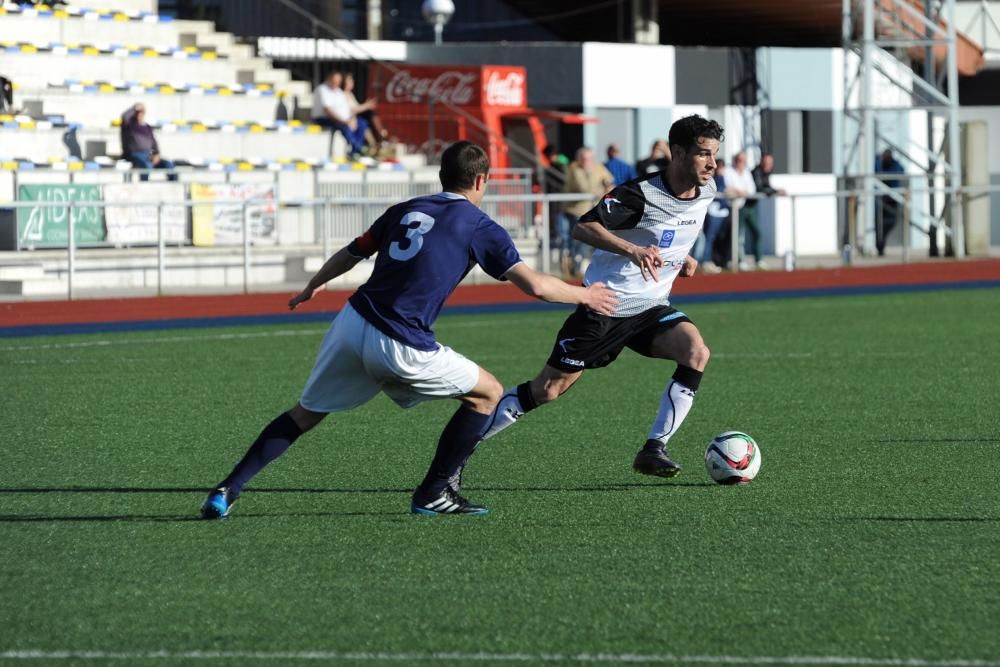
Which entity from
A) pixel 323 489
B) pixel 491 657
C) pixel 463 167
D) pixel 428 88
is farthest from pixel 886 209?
pixel 491 657

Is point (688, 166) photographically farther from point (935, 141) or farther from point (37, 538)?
point (935, 141)

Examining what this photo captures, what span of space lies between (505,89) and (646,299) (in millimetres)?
23842

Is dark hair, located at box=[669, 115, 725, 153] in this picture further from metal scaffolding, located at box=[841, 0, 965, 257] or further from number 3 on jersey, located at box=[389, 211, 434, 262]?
metal scaffolding, located at box=[841, 0, 965, 257]

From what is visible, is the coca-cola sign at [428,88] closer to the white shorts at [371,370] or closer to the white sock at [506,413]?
the white sock at [506,413]

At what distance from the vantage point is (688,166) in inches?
333

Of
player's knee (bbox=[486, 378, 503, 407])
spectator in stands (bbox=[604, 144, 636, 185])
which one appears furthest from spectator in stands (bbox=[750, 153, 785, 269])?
player's knee (bbox=[486, 378, 503, 407])

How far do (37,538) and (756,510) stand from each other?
302 cm

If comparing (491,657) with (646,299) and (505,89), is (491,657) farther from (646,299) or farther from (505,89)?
(505,89)

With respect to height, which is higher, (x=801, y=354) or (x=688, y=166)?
(x=688, y=166)

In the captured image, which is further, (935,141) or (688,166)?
(935,141)

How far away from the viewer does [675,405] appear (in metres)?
8.53

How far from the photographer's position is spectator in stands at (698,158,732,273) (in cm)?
2592

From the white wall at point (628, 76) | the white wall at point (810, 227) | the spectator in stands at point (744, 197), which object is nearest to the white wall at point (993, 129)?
the white wall at point (628, 76)

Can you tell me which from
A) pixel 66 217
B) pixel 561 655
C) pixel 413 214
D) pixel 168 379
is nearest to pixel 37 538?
pixel 413 214
